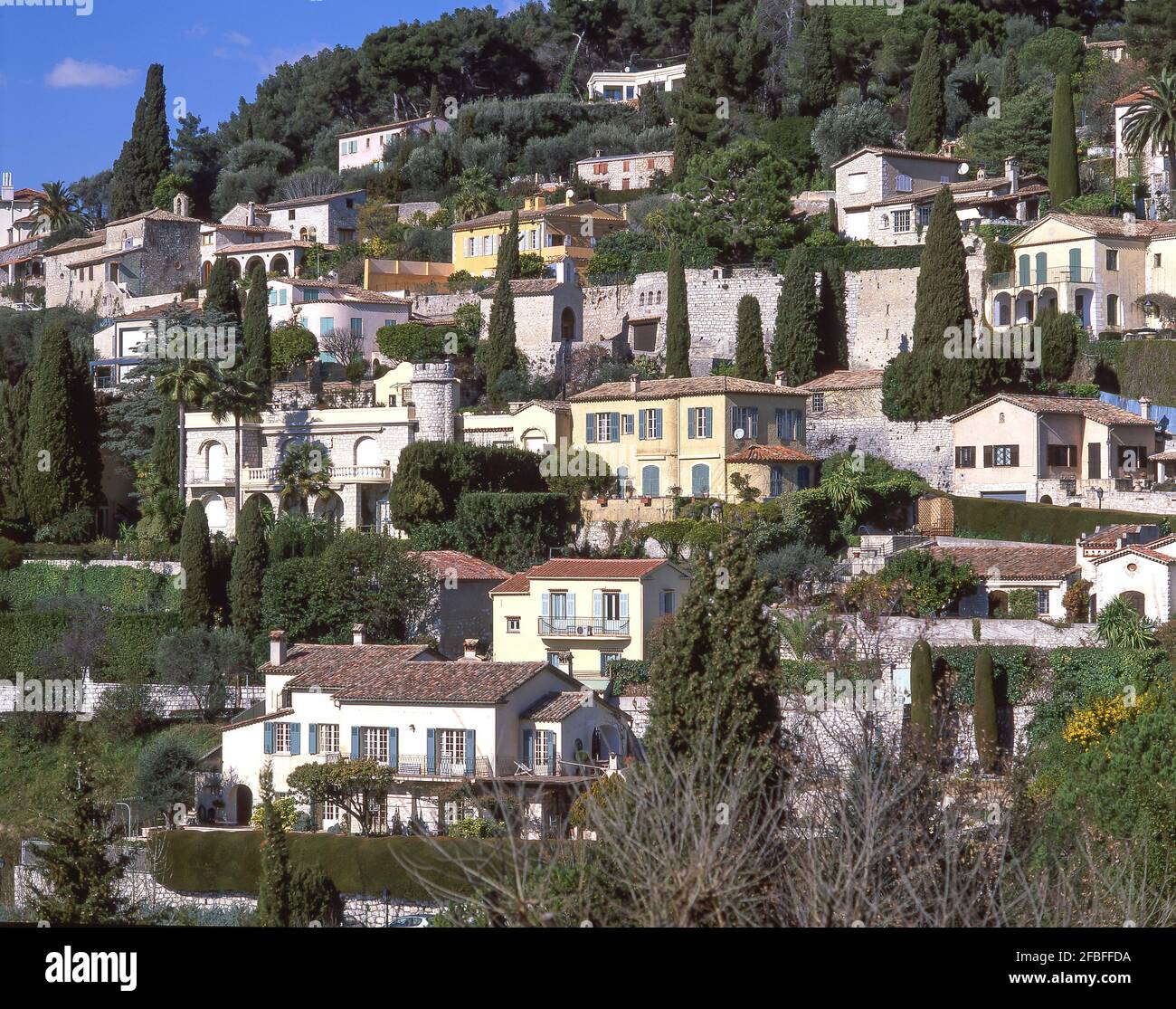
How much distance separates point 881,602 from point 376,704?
37.6 feet

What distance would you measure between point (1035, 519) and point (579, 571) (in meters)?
12.0

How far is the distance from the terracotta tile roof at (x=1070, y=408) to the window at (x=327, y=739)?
20916 mm

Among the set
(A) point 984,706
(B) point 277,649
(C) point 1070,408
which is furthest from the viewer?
(C) point 1070,408

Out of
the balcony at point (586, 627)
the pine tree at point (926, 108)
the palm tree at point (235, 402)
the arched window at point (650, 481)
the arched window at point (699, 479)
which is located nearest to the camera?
the balcony at point (586, 627)

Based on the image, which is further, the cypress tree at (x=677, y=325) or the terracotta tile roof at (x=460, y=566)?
the cypress tree at (x=677, y=325)

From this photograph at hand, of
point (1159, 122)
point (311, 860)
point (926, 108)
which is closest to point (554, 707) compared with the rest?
point (311, 860)

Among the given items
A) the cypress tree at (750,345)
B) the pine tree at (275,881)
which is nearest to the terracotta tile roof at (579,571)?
the cypress tree at (750,345)

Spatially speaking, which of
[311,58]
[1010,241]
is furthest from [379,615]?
[311,58]

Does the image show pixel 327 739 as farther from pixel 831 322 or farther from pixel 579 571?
pixel 831 322

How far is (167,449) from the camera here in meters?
56.6

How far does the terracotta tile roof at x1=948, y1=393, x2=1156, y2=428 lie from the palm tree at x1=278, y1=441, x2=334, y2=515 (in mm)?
18270

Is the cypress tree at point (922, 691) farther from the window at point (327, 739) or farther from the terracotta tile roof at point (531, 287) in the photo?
the terracotta tile roof at point (531, 287)

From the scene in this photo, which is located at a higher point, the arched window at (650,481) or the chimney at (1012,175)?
the chimney at (1012,175)

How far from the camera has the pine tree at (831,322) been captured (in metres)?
59.0
